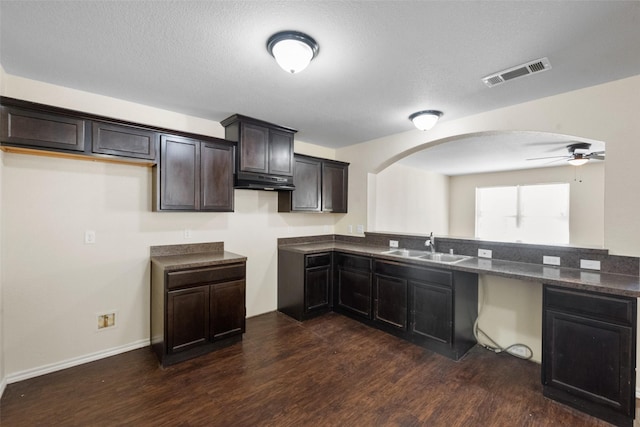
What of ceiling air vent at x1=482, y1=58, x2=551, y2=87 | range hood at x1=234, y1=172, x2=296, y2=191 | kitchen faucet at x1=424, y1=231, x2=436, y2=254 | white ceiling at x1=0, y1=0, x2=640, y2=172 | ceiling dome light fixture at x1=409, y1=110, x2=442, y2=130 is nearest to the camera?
white ceiling at x1=0, y1=0, x2=640, y2=172

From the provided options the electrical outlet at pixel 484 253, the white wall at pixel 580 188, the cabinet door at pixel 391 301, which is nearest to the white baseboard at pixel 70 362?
the cabinet door at pixel 391 301

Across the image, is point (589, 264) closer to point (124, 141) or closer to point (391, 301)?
point (391, 301)

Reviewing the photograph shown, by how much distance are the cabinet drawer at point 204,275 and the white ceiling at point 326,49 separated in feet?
5.53

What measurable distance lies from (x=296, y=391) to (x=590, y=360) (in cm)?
216

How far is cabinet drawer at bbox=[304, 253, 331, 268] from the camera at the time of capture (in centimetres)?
369

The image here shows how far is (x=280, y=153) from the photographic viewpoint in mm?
3578

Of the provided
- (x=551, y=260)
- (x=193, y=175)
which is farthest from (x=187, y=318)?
(x=551, y=260)

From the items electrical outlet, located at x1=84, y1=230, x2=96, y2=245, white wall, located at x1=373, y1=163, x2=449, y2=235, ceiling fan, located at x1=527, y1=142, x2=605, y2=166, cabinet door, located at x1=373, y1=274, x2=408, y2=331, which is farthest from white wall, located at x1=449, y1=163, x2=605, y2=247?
electrical outlet, located at x1=84, y1=230, x2=96, y2=245

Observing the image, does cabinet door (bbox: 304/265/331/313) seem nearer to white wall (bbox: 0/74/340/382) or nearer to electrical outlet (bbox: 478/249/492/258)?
white wall (bbox: 0/74/340/382)

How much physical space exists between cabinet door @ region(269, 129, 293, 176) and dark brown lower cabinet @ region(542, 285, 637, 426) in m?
2.88

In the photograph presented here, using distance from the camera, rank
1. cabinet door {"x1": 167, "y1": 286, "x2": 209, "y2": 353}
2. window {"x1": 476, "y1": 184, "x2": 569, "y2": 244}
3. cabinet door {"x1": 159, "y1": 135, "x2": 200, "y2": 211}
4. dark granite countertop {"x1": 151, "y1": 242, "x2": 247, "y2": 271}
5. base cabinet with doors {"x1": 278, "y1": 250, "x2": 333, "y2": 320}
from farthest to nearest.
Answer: window {"x1": 476, "y1": 184, "x2": 569, "y2": 244} < base cabinet with doors {"x1": 278, "y1": 250, "x2": 333, "y2": 320} < cabinet door {"x1": 159, "y1": 135, "x2": 200, "y2": 211} < dark granite countertop {"x1": 151, "y1": 242, "x2": 247, "y2": 271} < cabinet door {"x1": 167, "y1": 286, "x2": 209, "y2": 353}

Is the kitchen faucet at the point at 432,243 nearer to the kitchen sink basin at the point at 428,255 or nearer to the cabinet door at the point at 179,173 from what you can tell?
the kitchen sink basin at the point at 428,255

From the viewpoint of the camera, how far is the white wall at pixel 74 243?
233cm

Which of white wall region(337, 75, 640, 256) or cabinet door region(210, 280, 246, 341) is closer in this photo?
white wall region(337, 75, 640, 256)
